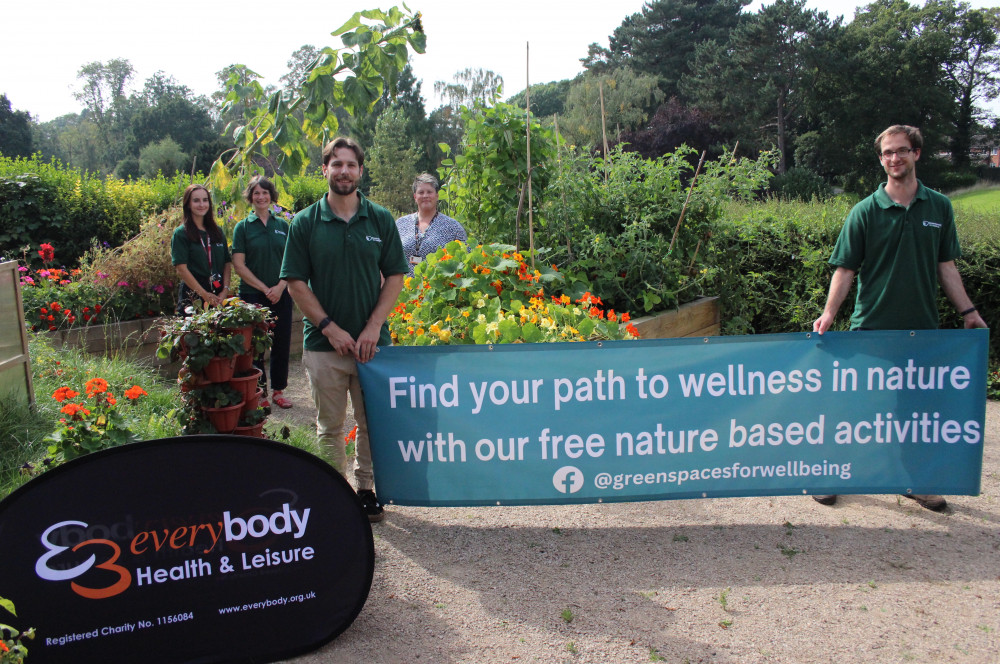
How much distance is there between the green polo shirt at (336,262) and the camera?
3.37 meters

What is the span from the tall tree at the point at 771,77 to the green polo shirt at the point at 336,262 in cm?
4907

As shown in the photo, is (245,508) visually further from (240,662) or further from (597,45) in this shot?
(597,45)

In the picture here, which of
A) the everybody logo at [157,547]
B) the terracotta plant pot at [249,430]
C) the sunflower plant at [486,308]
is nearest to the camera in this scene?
the everybody logo at [157,547]

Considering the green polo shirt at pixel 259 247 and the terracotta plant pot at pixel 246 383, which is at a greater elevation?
the green polo shirt at pixel 259 247

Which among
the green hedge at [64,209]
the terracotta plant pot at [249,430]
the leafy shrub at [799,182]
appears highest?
the leafy shrub at [799,182]

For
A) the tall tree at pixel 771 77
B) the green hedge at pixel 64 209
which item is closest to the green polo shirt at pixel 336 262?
the green hedge at pixel 64 209

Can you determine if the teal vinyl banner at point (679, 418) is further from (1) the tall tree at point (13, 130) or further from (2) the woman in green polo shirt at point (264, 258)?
(1) the tall tree at point (13, 130)

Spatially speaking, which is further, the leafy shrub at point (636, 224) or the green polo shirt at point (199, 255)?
the leafy shrub at point (636, 224)

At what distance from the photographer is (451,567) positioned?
3295 millimetres

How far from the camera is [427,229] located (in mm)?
5941

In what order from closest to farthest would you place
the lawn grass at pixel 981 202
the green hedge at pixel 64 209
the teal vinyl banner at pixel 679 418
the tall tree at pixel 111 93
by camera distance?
the teal vinyl banner at pixel 679 418 < the lawn grass at pixel 981 202 < the green hedge at pixel 64 209 < the tall tree at pixel 111 93

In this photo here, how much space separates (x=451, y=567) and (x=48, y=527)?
1688 millimetres

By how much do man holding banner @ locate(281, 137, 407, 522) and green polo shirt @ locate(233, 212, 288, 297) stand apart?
2.43 m

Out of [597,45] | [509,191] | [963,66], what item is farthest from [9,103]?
[963,66]
